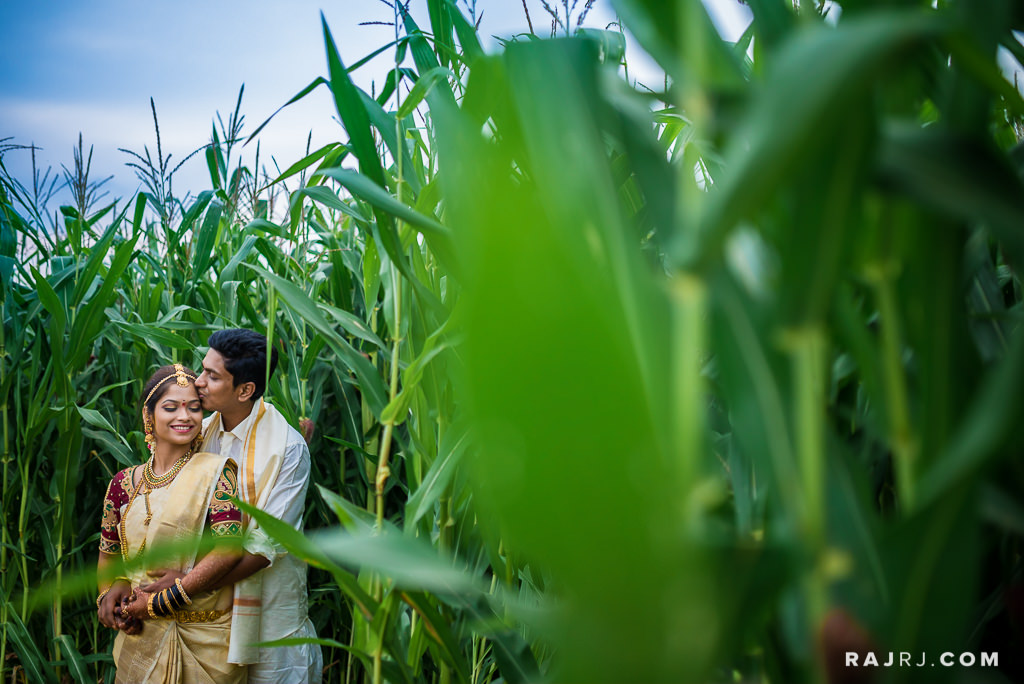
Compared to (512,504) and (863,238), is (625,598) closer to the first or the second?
(512,504)

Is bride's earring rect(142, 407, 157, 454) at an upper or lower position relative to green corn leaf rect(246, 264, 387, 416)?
lower

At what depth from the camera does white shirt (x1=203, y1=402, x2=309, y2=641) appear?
1.47 metres

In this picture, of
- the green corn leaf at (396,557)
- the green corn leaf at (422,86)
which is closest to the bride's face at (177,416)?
the green corn leaf at (422,86)

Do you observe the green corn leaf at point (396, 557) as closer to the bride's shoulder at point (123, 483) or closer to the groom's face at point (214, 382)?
the groom's face at point (214, 382)

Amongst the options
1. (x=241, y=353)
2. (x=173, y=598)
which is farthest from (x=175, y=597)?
(x=241, y=353)

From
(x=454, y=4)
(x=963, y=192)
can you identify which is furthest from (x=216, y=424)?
(x=963, y=192)

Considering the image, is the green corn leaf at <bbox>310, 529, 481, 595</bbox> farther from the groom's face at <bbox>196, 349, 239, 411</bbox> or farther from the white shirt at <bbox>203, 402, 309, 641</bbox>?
the groom's face at <bbox>196, 349, 239, 411</bbox>

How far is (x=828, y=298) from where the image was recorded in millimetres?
215

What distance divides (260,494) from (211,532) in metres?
0.14

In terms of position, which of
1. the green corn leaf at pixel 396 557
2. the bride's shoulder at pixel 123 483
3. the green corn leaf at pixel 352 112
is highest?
the green corn leaf at pixel 352 112

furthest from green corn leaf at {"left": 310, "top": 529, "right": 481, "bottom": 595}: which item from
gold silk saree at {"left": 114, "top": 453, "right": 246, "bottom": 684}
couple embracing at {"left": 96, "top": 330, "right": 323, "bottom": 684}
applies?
gold silk saree at {"left": 114, "top": 453, "right": 246, "bottom": 684}

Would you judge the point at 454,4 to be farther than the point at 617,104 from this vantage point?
Yes

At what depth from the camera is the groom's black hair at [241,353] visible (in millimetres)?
1548

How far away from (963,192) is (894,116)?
76mm
